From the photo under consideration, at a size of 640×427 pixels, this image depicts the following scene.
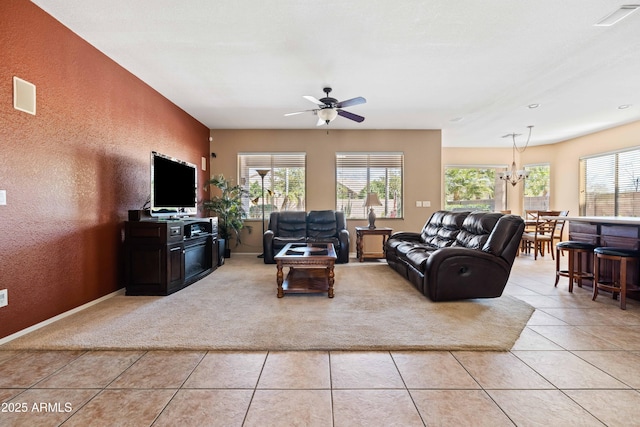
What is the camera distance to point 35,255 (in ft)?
8.21

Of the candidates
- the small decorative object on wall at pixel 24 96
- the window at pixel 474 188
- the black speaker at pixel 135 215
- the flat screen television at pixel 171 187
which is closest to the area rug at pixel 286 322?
the black speaker at pixel 135 215

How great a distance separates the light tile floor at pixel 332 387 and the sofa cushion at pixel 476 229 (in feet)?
4.22

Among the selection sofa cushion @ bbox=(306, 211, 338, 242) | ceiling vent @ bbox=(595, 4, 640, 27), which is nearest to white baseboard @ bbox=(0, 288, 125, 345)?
sofa cushion @ bbox=(306, 211, 338, 242)

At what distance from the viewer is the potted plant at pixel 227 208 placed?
566cm

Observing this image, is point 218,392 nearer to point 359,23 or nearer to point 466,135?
point 359,23

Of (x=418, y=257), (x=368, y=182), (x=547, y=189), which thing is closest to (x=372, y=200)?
(x=368, y=182)

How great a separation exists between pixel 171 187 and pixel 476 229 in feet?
12.9

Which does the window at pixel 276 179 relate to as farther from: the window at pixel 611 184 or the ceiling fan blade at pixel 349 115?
the window at pixel 611 184

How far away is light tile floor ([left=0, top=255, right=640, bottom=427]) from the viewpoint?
1476mm

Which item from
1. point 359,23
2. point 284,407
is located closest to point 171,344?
point 284,407

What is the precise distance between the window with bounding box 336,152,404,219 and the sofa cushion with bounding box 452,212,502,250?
2.64 meters

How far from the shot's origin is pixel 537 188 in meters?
8.05

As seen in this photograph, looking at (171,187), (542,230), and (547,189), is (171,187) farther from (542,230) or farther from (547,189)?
(547,189)

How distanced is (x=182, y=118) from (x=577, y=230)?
244 inches
